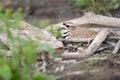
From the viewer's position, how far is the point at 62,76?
255cm

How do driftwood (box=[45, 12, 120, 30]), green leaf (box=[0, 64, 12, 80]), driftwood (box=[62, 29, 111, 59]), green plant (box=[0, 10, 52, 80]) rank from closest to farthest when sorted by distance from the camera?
green leaf (box=[0, 64, 12, 80])
green plant (box=[0, 10, 52, 80])
driftwood (box=[62, 29, 111, 59])
driftwood (box=[45, 12, 120, 30])

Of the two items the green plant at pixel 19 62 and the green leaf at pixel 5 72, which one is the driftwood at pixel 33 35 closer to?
the green plant at pixel 19 62

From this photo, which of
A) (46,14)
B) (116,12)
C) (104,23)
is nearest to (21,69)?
(104,23)

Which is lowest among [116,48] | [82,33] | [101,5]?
[116,48]

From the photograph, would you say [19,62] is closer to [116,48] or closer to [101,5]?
[116,48]

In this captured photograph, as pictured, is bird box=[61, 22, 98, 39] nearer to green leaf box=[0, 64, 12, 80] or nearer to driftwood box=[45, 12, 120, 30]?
driftwood box=[45, 12, 120, 30]

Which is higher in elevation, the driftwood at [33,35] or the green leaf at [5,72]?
the driftwood at [33,35]

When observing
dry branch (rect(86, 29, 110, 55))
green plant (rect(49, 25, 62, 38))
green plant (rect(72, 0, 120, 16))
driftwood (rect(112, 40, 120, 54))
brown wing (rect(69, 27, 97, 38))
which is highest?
green plant (rect(72, 0, 120, 16))

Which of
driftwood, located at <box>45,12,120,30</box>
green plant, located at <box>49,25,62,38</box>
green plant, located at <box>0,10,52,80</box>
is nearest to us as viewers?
green plant, located at <box>0,10,52,80</box>

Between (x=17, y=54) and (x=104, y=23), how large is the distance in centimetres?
132

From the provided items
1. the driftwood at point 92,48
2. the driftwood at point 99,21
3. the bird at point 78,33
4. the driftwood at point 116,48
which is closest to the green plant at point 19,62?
the driftwood at point 92,48

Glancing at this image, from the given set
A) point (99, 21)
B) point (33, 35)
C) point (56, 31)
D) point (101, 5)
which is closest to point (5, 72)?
point (33, 35)

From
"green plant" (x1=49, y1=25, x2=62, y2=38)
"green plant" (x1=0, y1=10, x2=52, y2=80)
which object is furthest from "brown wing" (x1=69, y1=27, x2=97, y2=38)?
"green plant" (x1=0, y1=10, x2=52, y2=80)

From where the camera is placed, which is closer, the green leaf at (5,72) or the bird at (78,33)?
the green leaf at (5,72)
